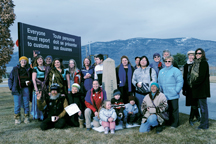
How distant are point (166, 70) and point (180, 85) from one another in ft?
1.72

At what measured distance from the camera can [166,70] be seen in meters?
4.86

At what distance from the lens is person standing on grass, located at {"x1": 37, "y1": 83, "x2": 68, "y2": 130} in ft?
15.8

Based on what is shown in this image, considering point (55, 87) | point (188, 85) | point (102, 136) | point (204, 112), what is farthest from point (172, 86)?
point (55, 87)

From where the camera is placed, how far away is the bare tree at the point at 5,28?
496 inches

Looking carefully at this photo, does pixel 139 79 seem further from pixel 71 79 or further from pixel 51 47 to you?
pixel 51 47

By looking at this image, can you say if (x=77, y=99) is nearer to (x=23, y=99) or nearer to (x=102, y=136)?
(x=102, y=136)

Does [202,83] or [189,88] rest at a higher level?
[202,83]

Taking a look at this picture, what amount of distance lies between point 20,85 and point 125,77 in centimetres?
310

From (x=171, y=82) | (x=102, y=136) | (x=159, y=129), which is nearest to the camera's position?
(x=102, y=136)

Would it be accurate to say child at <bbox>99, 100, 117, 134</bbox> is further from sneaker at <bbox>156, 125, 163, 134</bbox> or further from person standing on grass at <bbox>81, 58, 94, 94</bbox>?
person standing on grass at <bbox>81, 58, 94, 94</bbox>

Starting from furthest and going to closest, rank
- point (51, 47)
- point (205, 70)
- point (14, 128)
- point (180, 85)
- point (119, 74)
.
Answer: point (51, 47)
point (119, 74)
point (14, 128)
point (180, 85)
point (205, 70)

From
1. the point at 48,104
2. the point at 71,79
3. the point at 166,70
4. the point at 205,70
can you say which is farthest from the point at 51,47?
the point at 205,70

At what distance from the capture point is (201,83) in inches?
174

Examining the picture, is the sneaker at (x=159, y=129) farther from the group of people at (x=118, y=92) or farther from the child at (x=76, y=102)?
the child at (x=76, y=102)
